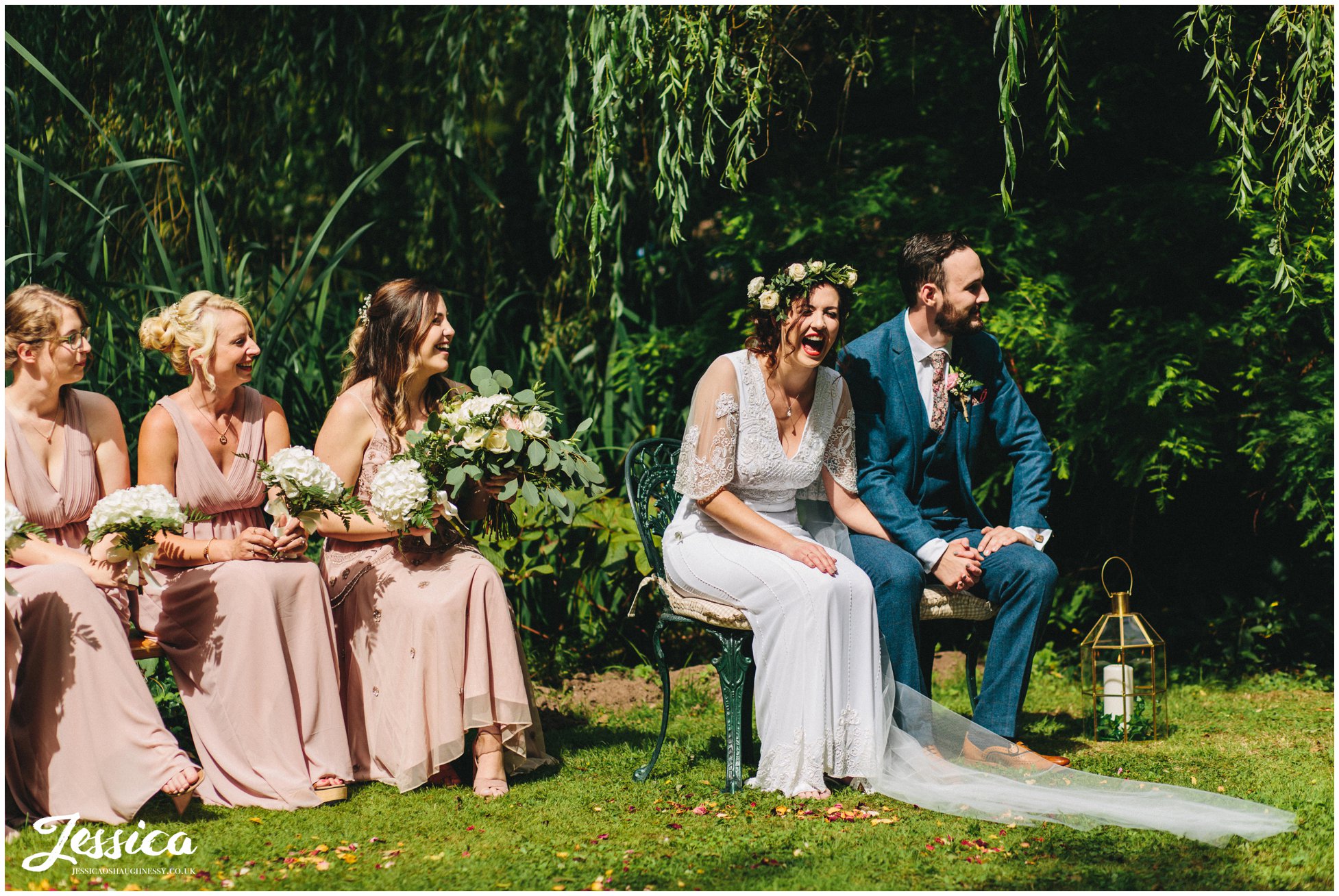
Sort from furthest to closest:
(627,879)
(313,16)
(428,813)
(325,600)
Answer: (313,16) → (325,600) → (428,813) → (627,879)

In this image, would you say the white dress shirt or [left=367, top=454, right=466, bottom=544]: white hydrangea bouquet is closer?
[left=367, top=454, right=466, bottom=544]: white hydrangea bouquet

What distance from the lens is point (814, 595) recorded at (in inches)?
148

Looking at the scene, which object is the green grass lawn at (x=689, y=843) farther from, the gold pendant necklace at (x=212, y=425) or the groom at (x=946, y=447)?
the gold pendant necklace at (x=212, y=425)

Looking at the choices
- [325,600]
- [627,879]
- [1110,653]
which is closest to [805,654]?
[627,879]

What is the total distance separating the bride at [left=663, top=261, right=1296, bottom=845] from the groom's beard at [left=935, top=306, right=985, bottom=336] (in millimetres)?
454

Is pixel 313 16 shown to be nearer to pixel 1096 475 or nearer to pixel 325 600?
pixel 325 600

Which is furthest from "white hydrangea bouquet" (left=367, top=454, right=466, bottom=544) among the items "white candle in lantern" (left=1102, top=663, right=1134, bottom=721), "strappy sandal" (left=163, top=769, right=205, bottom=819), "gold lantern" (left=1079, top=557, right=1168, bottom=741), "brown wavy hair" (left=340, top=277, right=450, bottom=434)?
"white candle in lantern" (left=1102, top=663, right=1134, bottom=721)

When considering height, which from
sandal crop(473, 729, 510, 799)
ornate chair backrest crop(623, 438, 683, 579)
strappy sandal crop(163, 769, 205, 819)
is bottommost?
sandal crop(473, 729, 510, 799)

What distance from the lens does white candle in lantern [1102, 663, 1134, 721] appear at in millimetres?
4562

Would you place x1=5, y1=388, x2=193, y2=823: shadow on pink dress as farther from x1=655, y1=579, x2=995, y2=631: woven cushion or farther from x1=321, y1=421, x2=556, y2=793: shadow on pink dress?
x1=655, y1=579, x2=995, y2=631: woven cushion

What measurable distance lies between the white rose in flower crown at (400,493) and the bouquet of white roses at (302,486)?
12 cm

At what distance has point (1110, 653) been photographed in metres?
4.93

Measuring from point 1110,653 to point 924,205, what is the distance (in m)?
2.20

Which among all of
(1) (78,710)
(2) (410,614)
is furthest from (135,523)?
(2) (410,614)
